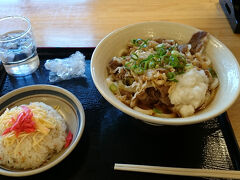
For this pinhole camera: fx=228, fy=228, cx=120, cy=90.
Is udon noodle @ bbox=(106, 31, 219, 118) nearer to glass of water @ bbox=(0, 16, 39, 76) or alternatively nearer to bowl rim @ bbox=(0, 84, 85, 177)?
bowl rim @ bbox=(0, 84, 85, 177)

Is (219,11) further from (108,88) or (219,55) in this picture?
(108,88)

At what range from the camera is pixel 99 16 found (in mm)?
2377

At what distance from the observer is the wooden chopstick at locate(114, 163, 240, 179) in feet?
3.60

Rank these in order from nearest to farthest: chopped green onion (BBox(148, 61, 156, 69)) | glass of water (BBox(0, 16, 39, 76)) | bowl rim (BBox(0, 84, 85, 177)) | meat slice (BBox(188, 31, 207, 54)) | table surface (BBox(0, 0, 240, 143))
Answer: bowl rim (BBox(0, 84, 85, 177)) → chopped green onion (BBox(148, 61, 156, 69)) → meat slice (BBox(188, 31, 207, 54)) → glass of water (BBox(0, 16, 39, 76)) → table surface (BBox(0, 0, 240, 143))

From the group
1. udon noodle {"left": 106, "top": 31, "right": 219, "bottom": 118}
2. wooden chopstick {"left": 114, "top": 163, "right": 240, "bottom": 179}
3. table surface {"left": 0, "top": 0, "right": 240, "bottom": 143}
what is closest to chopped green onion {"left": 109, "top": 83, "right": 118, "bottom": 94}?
udon noodle {"left": 106, "top": 31, "right": 219, "bottom": 118}

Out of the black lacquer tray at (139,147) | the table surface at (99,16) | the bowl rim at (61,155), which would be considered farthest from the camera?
the table surface at (99,16)

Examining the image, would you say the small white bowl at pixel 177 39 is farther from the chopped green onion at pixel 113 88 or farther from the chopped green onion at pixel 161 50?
the chopped green onion at pixel 161 50

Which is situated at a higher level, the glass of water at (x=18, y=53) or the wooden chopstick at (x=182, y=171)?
the glass of water at (x=18, y=53)

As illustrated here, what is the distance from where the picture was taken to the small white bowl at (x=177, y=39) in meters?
1.10

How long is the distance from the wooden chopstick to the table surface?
115 centimetres

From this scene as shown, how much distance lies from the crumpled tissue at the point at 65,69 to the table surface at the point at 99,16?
0.32m

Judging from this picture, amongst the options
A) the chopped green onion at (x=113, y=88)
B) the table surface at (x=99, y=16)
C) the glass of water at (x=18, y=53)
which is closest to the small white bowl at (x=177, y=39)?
the chopped green onion at (x=113, y=88)

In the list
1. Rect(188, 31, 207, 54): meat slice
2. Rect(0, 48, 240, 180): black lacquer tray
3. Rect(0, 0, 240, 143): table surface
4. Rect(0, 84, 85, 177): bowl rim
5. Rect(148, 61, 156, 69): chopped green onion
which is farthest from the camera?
Rect(0, 0, 240, 143): table surface

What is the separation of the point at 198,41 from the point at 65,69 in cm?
99
